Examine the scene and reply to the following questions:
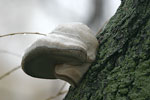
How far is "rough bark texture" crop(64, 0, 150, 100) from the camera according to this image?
3.38ft

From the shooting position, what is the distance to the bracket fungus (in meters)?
1.11

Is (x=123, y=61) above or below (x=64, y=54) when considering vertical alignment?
below

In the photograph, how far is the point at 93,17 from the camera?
677 centimetres

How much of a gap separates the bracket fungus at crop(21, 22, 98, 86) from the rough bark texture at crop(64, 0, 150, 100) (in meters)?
0.05

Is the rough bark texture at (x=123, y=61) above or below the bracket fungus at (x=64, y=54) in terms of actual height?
below

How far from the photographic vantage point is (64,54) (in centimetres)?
111

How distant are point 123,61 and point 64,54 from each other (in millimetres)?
223

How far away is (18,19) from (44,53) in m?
11.0

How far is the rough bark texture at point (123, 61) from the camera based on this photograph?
1031 mm

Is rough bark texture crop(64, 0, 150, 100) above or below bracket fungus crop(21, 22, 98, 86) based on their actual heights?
below

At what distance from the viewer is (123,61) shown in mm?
1117

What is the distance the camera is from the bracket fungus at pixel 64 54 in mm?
1109

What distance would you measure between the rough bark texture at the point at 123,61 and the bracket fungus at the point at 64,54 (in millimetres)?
51

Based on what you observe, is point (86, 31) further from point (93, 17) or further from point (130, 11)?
point (93, 17)
